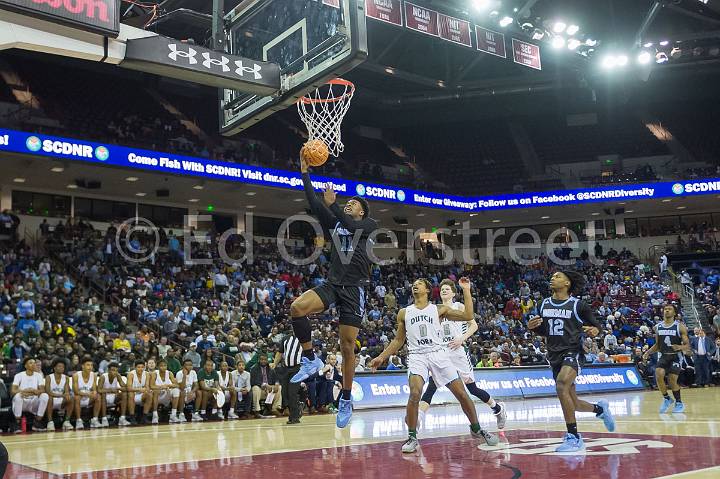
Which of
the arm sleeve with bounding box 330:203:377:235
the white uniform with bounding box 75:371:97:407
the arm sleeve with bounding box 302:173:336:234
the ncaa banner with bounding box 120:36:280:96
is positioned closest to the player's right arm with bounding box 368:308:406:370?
the arm sleeve with bounding box 330:203:377:235

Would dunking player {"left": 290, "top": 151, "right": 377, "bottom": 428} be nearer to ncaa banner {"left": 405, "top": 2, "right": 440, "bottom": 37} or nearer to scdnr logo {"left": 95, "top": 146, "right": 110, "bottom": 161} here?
ncaa banner {"left": 405, "top": 2, "right": 440, "bottom": 37}

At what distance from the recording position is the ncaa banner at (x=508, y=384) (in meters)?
14.8

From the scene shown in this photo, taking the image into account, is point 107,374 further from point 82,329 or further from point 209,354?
point 82,329

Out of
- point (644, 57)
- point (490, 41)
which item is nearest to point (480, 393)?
point (490, 41)

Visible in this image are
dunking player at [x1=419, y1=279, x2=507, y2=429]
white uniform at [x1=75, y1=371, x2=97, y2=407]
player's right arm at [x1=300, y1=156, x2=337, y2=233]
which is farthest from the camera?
white uniform at [x1=75, y1=371, x2=97, y2=407]

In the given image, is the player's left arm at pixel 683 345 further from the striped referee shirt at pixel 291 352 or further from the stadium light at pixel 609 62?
the stadium light at pixel 609 62

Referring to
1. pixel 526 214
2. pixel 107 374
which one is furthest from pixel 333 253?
pixel 526 214

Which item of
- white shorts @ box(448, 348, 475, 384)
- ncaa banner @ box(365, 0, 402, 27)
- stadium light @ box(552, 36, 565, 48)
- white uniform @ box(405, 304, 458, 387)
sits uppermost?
stadium light @ box(552, 36, 565, 48)

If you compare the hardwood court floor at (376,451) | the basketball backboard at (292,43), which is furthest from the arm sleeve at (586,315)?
the basketball backboard at (292,43)

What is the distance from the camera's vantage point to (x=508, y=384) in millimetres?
16797

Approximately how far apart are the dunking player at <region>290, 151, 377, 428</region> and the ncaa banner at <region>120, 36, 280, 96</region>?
1866 millimetres

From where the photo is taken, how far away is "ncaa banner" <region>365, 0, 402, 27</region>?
18047 millimetres

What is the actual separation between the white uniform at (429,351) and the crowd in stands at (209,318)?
6.26 m

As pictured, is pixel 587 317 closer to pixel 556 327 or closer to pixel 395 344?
pixel 556 327
